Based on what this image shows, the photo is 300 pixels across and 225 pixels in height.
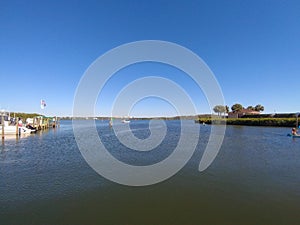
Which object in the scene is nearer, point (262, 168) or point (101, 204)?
point (101, 204)

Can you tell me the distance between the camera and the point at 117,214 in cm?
689

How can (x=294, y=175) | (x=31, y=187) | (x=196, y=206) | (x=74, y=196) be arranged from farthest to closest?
(x=294, y=175)
(x=31, y=187)
(x=74, y=196)
(x=196, y=206)

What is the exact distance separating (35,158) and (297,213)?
1607cm

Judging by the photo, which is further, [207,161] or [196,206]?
[207,161]

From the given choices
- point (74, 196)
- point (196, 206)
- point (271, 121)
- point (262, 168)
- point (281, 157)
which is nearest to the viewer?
point (196, 206)

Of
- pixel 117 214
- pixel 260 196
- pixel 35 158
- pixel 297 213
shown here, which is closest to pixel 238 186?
pixel 260 196

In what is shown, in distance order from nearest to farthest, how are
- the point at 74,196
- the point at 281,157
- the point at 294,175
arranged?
1. the point at 74,196
2. the point at 294,175
3. the point at 281,157

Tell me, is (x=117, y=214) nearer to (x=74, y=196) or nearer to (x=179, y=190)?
(x=74, y=196)

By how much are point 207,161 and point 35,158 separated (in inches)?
507

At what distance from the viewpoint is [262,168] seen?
41.2ft

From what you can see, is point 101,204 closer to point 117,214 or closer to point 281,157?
point 117,214

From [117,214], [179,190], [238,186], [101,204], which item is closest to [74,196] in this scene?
[101,204]

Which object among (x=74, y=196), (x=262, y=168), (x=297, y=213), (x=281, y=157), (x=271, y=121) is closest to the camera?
(x=297, y=213)

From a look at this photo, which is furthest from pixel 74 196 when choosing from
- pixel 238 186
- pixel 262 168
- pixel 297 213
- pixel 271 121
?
pixel 271 121
